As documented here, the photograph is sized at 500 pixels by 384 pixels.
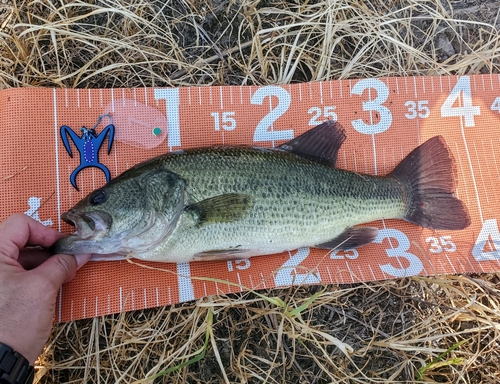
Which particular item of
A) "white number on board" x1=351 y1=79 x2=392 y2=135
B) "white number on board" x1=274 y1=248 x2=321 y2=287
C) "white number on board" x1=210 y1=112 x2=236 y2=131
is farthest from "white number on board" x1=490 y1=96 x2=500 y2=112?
"white number on board" x1=210 y1=112 x2=236 y2=131

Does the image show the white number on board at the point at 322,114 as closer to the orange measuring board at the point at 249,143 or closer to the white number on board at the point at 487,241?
the orange measuring board at the point at 249,143

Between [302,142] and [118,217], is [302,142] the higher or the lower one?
the higher one

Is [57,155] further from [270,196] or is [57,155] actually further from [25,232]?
[270,196]

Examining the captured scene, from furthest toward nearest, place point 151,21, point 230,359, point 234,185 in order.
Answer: point 151,21 < point 230,359 < point 234,185

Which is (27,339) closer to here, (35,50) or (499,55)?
(35,50)

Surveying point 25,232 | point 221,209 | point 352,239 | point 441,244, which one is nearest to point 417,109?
point 441,244

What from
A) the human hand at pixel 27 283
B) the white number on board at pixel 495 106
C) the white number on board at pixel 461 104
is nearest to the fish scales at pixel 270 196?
the human hand at pixel 27 283

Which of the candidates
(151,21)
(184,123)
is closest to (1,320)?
(184,123)

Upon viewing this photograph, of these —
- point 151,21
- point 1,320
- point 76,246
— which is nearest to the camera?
point 1,320
